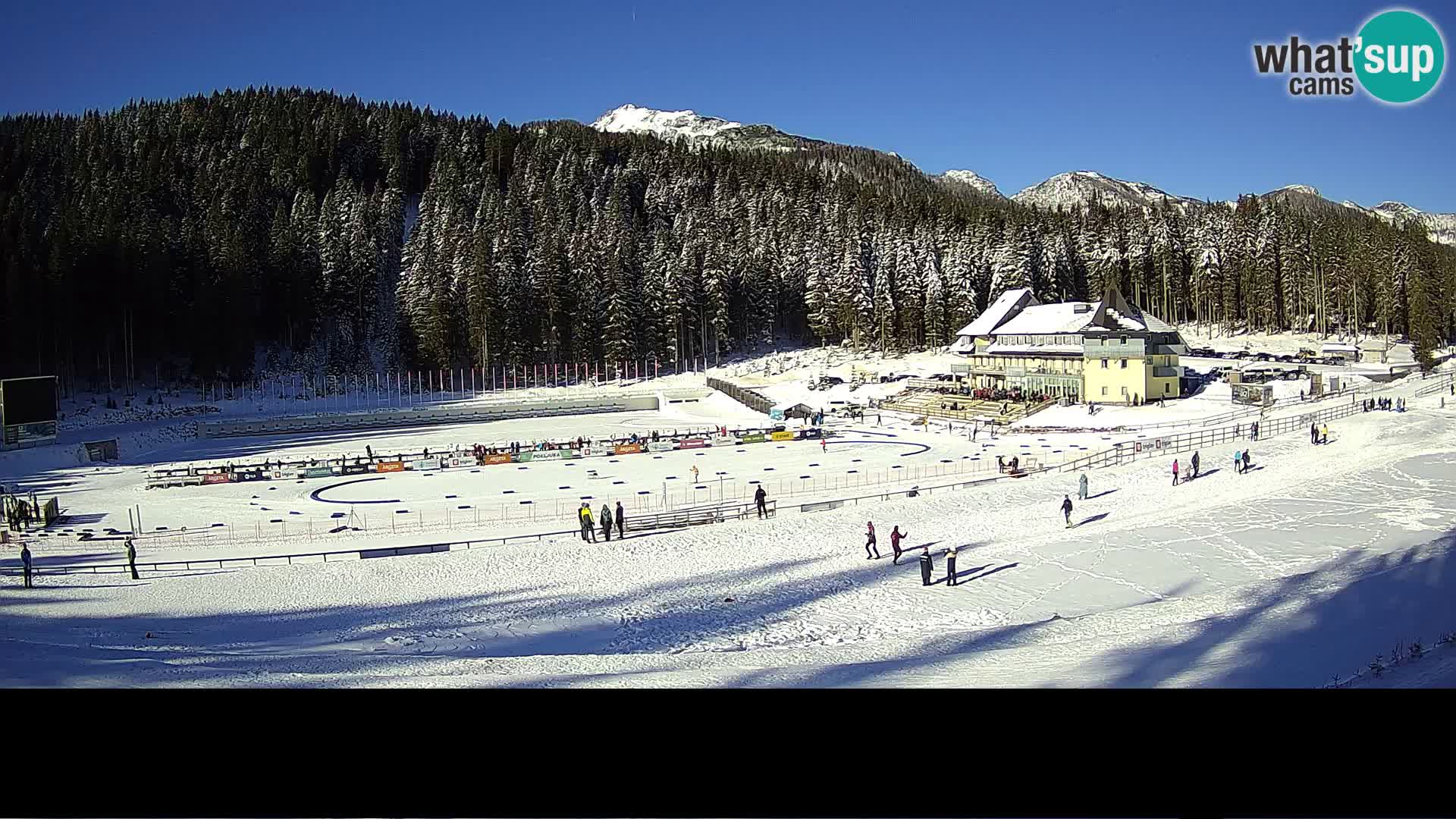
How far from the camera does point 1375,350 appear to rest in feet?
60.0

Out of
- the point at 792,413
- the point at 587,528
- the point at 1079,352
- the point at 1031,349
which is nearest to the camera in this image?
the point at 587,528

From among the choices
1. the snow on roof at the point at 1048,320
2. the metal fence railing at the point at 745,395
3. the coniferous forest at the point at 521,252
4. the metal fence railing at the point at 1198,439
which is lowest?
the metal fence railing at the point at 1198,439

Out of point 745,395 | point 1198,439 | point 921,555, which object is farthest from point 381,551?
point 745,395

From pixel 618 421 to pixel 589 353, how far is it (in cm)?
1512

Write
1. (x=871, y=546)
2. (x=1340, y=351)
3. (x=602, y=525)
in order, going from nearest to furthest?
(x=871, y=546)
(x=602, y=525)
(x=1340, y=351)

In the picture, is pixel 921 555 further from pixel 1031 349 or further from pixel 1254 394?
pixel 1031 349

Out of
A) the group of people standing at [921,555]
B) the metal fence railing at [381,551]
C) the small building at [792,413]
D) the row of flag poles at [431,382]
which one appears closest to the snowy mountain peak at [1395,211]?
the group of people standing at [921,555]

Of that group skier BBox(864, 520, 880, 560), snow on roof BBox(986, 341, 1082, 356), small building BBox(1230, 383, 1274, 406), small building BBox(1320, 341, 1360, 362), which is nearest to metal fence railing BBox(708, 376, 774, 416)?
snow on roof BBox(986, 341, 1082, 356)

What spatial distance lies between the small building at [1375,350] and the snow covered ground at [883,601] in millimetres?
1325

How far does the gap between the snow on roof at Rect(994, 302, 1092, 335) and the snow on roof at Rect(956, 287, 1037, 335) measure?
0.60 metres

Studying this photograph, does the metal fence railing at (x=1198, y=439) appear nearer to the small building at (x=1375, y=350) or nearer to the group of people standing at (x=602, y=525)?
the small building at (x=1375, y=350)

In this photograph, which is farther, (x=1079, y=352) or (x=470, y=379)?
(x=470, y=379)

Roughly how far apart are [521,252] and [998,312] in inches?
1165

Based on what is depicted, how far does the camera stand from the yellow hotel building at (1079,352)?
99.9 ft
